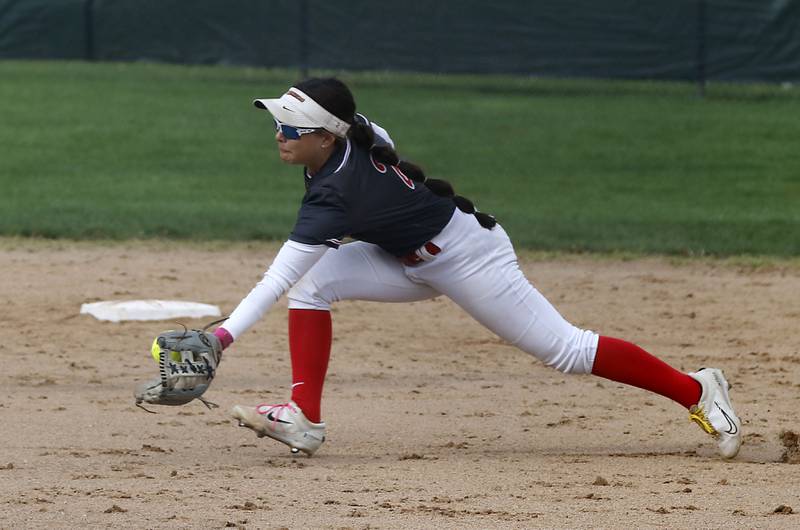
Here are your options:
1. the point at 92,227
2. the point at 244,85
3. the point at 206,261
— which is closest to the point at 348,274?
the point at 206,261

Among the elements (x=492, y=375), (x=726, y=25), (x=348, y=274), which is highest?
(x=726, y=25)

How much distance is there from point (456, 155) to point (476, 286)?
9.47m

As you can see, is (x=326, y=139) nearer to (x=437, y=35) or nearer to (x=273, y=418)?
(x=273, y=418)

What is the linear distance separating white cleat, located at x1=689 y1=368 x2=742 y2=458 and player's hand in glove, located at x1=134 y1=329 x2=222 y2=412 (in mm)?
1742

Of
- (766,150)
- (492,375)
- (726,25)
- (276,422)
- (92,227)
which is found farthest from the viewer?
(726,25)

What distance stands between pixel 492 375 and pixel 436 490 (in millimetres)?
2146

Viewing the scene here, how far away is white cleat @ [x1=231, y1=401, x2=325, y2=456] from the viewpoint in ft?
15.6

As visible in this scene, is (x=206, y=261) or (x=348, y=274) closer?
(x=348, y=274)

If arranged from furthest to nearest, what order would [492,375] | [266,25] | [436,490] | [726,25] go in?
Result: [266,25], [726,25], [492,375], [436,490]

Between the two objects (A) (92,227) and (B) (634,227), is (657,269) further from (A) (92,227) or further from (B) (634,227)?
(A) (92,227)

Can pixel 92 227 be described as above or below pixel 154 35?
below

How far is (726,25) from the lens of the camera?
1584cm

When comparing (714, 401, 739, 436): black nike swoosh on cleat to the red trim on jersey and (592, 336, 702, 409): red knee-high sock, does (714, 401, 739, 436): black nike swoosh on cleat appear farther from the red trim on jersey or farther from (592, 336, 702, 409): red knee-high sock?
the red trim on jersey

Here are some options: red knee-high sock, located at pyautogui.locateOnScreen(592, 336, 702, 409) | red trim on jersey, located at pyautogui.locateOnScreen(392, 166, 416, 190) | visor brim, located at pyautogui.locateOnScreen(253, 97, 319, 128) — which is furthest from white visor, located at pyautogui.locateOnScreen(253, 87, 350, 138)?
red knee-high sock, located at pyautogui.locateOnScreen(592, 336, 702, 409)
